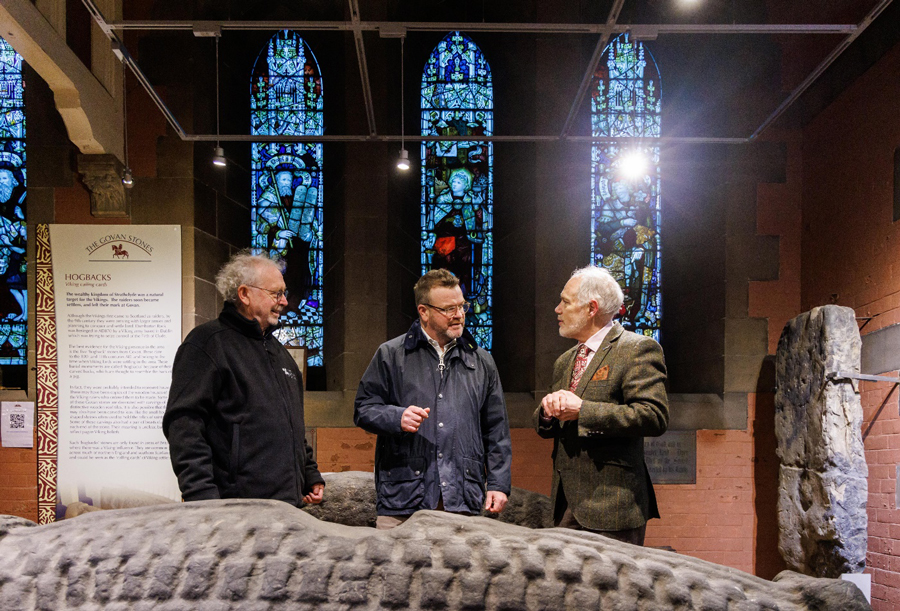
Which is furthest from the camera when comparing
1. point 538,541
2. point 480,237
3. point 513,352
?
point 480,237

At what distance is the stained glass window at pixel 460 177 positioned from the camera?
5.33m

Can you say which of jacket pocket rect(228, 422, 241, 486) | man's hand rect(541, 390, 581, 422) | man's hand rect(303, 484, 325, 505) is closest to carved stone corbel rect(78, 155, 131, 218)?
man's hand rect(303, 484, 325, 505)

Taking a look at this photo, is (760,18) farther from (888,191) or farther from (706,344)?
(706,344)

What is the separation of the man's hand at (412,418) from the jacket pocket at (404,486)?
6.8 inches

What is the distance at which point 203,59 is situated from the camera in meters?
4.56

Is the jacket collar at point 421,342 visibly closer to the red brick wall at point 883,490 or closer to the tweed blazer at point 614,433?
the tweed blazer at point 614,433

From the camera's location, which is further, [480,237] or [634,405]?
[480,237]

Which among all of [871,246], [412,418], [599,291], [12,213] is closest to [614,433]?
[599,291]

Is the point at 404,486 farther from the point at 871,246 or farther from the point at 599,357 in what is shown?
the point at 871,246

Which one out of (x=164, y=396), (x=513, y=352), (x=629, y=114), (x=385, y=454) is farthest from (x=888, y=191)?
(x=164, y=396)

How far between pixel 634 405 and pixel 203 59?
404cm

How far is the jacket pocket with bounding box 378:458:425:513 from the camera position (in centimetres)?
197

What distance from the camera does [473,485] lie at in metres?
2.02

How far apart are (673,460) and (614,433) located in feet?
9.62
